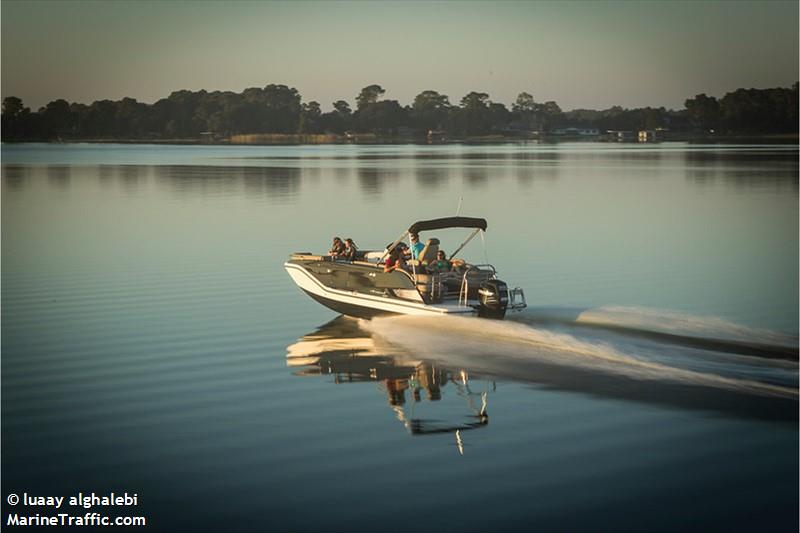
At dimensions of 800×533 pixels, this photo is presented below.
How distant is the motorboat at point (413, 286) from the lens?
21.4 meters

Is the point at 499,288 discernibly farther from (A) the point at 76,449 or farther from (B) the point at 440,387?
(A) the point at 76,449

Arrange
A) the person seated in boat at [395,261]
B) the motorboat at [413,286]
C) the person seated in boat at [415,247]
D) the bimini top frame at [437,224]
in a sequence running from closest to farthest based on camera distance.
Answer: the motorboat at [413,286] → the person seated in boat at [395,261] → the bimini top frame at [437,224] → the person seated in boat at [415,247]

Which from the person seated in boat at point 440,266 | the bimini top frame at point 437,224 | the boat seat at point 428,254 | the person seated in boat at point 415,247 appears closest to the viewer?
the person seated in boat at point 440,266

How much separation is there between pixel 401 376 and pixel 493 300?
3649 mm

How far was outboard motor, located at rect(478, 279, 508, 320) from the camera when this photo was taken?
21.2 metres

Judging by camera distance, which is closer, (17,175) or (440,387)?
(440,387)

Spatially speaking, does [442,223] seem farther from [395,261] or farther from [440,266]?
[395,261]

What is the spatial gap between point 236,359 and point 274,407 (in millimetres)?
3392

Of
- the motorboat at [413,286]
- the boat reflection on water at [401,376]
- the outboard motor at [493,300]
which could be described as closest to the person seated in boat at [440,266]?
the motorboat at [413,286]

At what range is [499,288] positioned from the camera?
2123 centimetres

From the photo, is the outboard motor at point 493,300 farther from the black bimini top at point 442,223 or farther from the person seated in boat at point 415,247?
the person seated in boat at point 415,247

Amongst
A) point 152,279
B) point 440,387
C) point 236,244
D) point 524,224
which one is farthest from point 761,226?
point 440,387

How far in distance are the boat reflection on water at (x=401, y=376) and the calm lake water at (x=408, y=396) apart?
0.06 metres

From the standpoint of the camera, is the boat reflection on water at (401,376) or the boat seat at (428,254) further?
the boat seat at (428,254)
